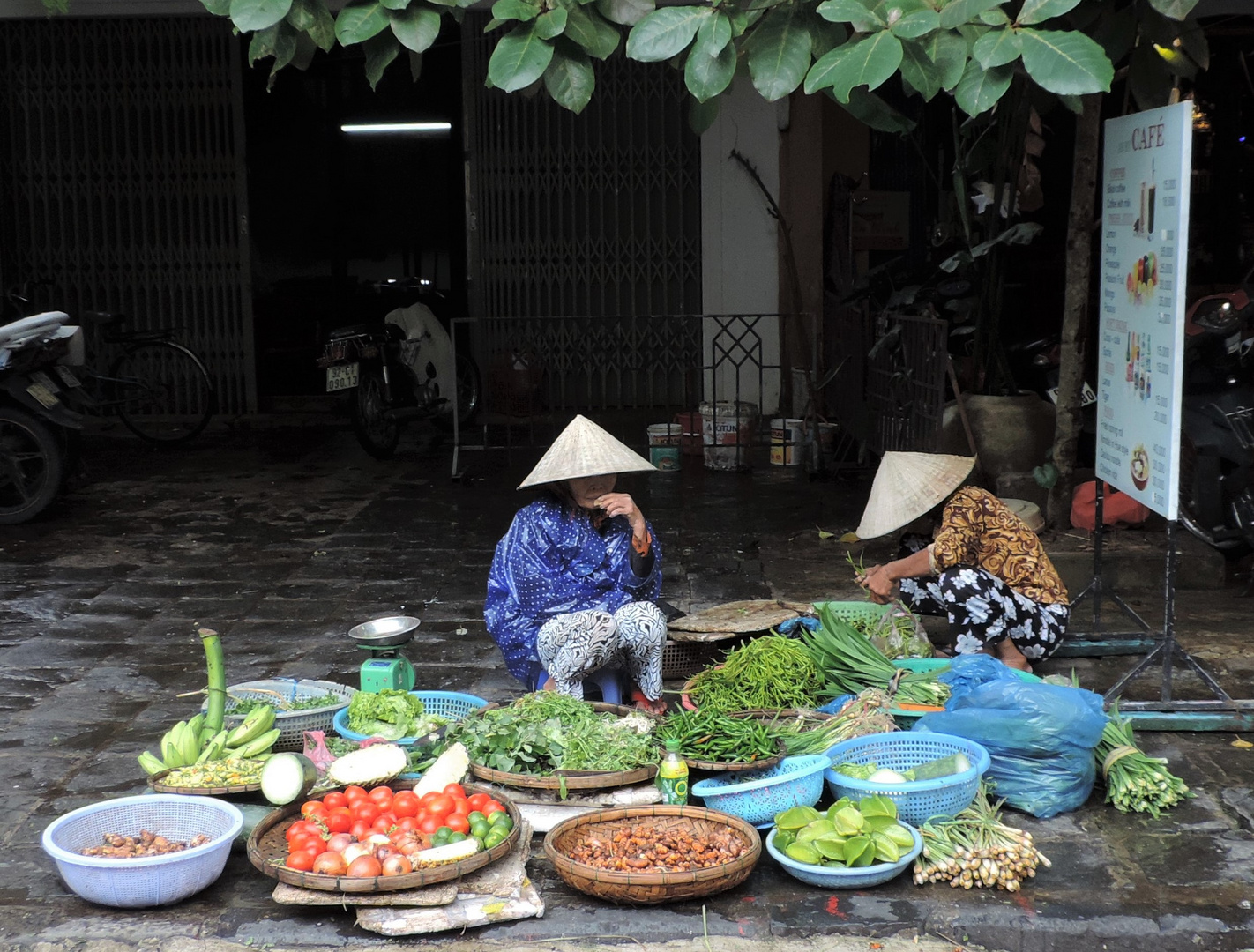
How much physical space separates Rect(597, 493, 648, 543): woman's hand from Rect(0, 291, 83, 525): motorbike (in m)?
4.47

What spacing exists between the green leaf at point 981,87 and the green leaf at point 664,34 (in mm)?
660

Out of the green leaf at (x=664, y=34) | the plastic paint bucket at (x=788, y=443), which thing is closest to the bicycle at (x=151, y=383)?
the plastic paint bucket at (x=788, y=443)

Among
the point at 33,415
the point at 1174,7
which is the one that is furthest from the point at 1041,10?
the point at 33,415

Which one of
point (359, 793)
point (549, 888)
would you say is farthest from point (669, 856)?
point (359, 793)

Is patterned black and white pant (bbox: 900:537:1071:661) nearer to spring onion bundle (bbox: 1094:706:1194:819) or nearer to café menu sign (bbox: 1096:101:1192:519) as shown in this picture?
café menu sign (bbox: 1096:101:1192:519)

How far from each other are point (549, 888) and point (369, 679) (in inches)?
46.2

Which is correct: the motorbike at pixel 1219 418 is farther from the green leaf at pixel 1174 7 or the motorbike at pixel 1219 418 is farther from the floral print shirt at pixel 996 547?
the green leaf at pixel 1174 7

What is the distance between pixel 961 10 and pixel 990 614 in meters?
2.11

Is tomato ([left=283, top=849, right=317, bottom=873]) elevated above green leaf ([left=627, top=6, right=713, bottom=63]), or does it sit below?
below

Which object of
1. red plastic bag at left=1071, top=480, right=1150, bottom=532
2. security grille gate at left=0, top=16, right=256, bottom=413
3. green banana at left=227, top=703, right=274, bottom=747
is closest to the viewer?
green banana at left=227, top=703, right=274, bottom=747

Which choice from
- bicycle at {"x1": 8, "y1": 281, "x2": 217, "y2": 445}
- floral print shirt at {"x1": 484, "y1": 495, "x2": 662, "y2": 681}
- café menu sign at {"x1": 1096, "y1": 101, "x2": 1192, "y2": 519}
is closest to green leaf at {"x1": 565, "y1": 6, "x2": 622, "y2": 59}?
floral print shirt at {"x1": 484, "y1": 495, "x2": 662, "y2": 681}

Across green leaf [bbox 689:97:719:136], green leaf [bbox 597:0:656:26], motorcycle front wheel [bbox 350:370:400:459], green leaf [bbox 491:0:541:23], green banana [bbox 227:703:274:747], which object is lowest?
green banana [bbox 227:703:274:747]

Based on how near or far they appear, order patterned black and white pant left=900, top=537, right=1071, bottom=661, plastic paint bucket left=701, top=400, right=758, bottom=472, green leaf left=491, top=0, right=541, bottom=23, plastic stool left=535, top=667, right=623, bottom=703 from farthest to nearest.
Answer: plastic paint bucket left=701, top=400, right=758, bottom=472, patterned black and white pant left=900, top=537, right=1071, bottom=661, plastic stool left=535, top=667, right=623, bottom=703, green leaf left=491, top=0, right=541, bottom=23

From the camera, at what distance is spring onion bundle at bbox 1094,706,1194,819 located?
11.9 ft
